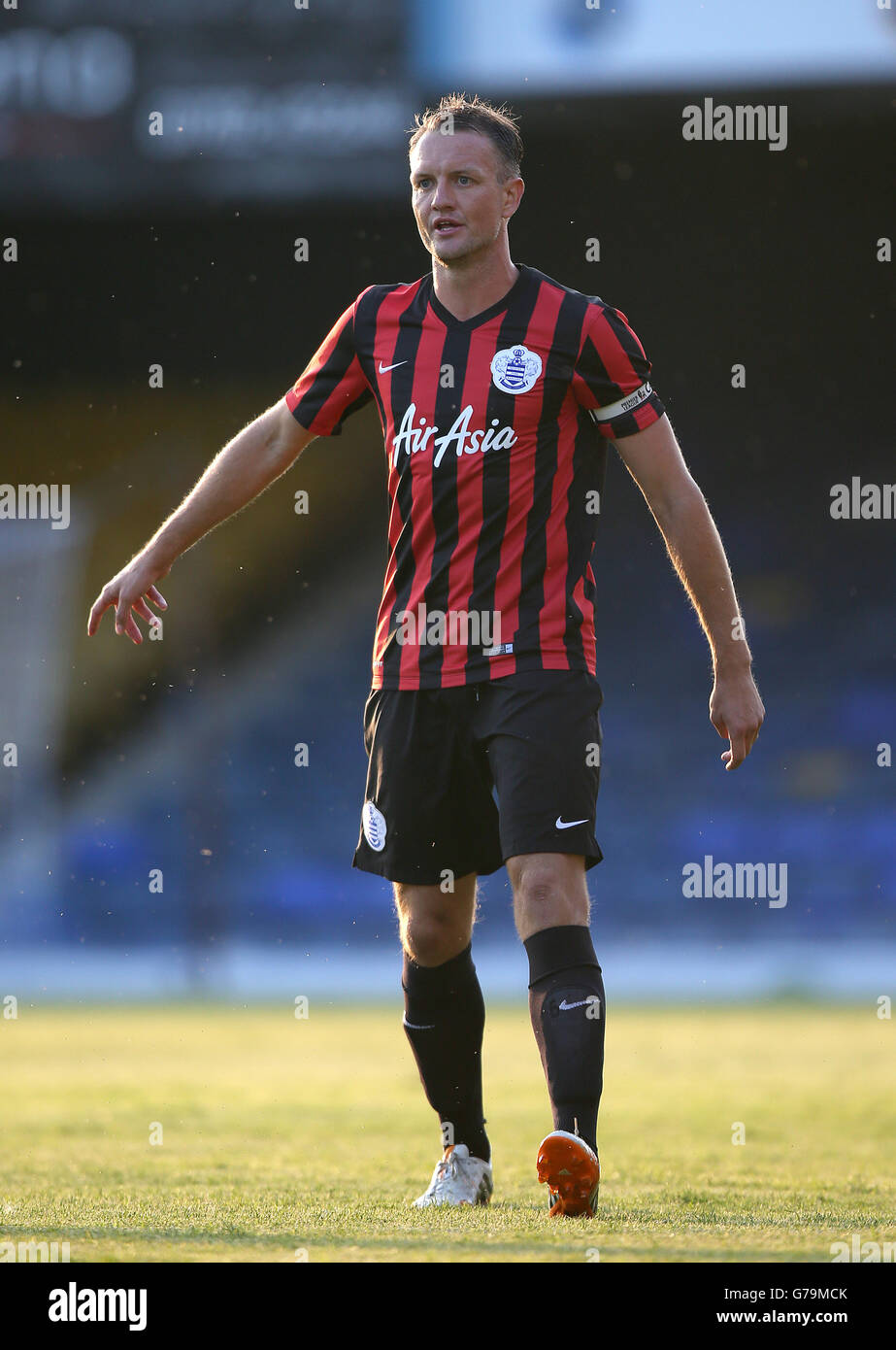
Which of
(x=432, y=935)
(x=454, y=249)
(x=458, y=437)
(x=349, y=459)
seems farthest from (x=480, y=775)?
(x=349, y=459)

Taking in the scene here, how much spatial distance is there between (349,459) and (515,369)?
1303 centimetres

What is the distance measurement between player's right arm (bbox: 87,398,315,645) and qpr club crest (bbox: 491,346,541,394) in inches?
17.3

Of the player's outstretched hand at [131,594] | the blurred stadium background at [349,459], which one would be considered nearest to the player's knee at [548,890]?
the player's outstretched hand at [131,594]

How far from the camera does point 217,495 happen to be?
322cm

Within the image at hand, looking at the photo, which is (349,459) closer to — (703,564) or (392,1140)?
(392,1140)

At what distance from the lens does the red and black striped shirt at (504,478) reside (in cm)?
289

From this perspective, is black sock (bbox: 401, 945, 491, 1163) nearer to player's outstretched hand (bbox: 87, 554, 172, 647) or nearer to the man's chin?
player's outstretched hand (bbox: 87, 554, 172, 647)

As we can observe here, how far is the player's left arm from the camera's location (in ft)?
9.50

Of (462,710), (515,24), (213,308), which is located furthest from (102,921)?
(462,710)

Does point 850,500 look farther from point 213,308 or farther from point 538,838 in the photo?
point 538,838

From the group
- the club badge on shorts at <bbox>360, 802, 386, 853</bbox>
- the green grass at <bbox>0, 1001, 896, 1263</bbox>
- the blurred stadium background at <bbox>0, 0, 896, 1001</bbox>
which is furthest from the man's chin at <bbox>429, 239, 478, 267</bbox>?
the blurred stadium background at <bbox>0, 0, 896, 1001</bbox>

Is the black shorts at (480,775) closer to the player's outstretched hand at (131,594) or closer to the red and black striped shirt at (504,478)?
the red and black striped shirt at (504,478)
